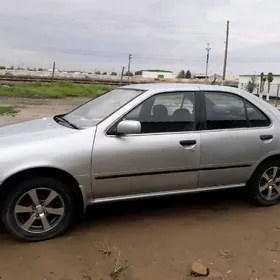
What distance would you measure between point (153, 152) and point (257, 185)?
156 cm

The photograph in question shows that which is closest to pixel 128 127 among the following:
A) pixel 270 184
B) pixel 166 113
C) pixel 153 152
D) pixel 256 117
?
pixel 153 152

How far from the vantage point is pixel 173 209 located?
15.8 ft

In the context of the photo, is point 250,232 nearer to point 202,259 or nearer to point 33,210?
point 202,259

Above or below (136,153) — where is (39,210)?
below

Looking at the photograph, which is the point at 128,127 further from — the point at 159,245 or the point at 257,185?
the point at 257,185

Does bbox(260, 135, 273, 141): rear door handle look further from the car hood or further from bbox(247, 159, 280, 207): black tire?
the car hood

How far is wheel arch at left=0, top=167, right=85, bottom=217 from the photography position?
11.9ft

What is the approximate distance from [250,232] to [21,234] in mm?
2346

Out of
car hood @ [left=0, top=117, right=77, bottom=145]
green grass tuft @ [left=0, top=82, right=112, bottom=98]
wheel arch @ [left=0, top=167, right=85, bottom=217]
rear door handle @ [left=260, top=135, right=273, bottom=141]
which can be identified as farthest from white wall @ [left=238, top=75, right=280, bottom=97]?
wheel arch @ [left=0, top=167, right=85, bottom=217]

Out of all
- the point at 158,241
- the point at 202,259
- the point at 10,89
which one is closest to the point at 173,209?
the point at 158,241

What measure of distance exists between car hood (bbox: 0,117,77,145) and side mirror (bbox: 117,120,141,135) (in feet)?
1.54

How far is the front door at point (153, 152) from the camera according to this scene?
3949 millimetres

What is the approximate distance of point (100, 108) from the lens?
456 centimetres

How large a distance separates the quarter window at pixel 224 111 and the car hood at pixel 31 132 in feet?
5.23
